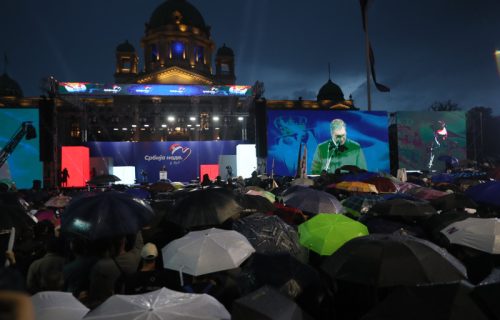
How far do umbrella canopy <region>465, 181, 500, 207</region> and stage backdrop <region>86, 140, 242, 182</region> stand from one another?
24158 mm

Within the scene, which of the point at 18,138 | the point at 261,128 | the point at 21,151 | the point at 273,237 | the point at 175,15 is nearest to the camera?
the point at 273,237

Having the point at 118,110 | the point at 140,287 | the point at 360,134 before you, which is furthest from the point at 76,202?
the point at 118,110

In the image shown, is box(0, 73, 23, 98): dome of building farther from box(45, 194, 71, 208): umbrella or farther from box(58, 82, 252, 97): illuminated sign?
box(45, 194, 71, 208): umbrella

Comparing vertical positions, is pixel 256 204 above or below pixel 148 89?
below

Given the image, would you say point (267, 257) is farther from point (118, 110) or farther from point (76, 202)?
point (118, 110)

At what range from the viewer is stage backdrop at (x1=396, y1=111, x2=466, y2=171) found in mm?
29141

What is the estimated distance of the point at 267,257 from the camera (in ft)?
12.9

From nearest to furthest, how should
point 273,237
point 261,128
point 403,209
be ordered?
point 273,237 < point 403,209 < point 261,128

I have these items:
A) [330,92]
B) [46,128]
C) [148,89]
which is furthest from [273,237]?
[330,92]

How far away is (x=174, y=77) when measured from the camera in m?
54.3

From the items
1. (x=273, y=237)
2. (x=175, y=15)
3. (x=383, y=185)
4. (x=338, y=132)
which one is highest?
(x=175, y=15)

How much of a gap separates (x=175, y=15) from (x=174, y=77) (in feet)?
65.3

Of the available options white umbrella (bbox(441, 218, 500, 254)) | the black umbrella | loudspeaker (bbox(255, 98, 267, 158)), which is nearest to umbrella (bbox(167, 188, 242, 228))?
white umbrella (bbox(441, 218, 500, 254))

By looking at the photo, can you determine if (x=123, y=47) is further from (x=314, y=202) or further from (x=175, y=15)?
(x=314, y=202)
